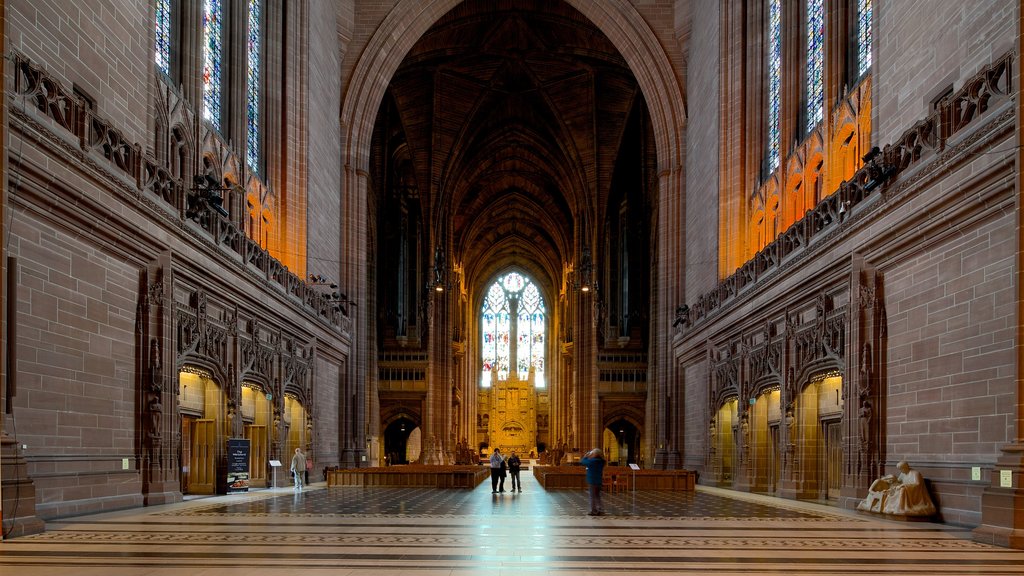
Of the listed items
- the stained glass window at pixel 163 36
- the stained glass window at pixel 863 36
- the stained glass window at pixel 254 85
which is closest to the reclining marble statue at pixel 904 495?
the stained glass window at pixel 863 36

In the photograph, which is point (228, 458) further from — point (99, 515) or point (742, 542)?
point (742, 542)

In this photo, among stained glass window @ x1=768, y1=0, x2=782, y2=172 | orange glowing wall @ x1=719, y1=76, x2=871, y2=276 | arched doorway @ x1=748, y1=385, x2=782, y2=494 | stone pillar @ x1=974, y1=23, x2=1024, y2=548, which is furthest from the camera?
stained glass window @ x1=768, y1=0, x2=782, y2=172

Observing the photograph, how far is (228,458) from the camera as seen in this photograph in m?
21.3

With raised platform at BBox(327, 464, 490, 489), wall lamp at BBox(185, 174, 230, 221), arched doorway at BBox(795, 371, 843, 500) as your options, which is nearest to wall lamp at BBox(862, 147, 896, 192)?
arched doorway at BBox(795, 371, 843, 500)

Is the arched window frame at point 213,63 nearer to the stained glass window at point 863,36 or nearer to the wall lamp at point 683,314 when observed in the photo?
the stained glass window at point 863,36

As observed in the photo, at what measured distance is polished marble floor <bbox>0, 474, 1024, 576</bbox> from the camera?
901cm

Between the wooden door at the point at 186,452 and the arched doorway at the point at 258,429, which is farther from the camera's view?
the arched doorway at the point at 258,429

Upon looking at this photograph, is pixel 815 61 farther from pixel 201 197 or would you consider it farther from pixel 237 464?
pixel 237 464

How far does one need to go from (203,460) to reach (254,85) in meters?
12.2

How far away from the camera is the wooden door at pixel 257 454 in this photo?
25016 mm

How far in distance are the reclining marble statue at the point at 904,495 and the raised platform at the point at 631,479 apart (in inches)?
368

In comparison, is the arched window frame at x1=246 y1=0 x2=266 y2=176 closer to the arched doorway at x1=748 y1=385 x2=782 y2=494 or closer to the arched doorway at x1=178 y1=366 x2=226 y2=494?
the arched doorway at x1=178 y1=366 x2=226 y2=494

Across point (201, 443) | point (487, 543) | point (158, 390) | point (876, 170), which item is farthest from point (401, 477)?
point (487, 543)

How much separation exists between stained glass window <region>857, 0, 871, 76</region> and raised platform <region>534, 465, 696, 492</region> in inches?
416
